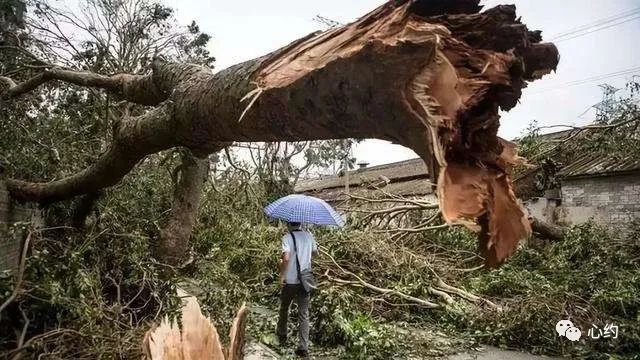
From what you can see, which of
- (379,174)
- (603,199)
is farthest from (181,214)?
(379,174)

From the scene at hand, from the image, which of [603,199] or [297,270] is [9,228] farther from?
[603,199]

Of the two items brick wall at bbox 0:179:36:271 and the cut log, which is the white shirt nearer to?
the cut log

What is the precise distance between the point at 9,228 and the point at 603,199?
40.0 ft

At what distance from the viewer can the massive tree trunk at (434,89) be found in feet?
3.84

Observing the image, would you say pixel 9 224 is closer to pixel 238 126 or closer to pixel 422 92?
pixel 238 126

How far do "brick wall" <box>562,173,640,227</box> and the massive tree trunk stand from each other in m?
11.4

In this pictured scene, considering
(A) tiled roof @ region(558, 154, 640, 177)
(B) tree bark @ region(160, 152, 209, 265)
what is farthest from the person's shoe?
(A) tiled roof @ region(558, 154, 640, 177)

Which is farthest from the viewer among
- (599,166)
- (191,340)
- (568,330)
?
(599,166)

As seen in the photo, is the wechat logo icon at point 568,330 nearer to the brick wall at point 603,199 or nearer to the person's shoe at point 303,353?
the person's shoe at point 303,353

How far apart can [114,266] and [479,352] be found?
167 inches

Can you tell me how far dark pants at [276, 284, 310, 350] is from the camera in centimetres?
501

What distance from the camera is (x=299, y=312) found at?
5.12 m

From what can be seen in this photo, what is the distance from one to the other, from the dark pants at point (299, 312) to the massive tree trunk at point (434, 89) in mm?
3758

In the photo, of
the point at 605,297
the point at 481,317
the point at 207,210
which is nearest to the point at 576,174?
the point at 605,297
